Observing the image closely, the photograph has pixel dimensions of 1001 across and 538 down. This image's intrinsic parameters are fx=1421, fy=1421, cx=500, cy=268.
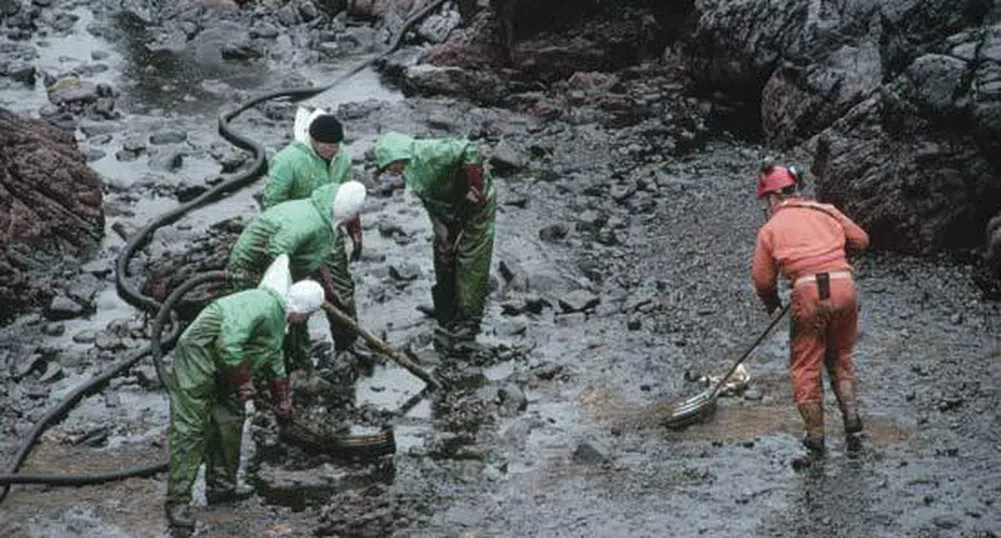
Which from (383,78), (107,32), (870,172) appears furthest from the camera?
(107,32)

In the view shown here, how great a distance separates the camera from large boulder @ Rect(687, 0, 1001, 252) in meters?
13.2

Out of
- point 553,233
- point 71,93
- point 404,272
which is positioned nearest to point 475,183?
point 404,272

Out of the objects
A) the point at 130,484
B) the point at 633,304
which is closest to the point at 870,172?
the point at 633,304

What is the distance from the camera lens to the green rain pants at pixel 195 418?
9.25 meters

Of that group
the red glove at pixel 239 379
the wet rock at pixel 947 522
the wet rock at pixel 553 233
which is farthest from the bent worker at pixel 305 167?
the wet rock at pixel 947 522

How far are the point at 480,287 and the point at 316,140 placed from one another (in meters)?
2.03

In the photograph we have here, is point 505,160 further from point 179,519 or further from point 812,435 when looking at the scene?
point 179,519

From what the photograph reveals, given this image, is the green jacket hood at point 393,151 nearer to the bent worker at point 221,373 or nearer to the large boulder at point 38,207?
the bent worker at point 221,373

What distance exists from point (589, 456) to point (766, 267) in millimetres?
1832

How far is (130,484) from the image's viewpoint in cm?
996

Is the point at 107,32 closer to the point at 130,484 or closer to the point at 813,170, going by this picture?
the point at 813,170

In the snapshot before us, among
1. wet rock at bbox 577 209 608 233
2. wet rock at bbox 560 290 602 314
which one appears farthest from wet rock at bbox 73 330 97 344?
wet rock at bbox 577 209 608 233

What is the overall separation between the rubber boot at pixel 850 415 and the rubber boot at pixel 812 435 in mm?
153

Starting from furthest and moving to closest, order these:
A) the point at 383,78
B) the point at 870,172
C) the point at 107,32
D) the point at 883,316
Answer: the point at 107,32 < the point at 383,78 < the point at 870,172 < the point at 883,316
